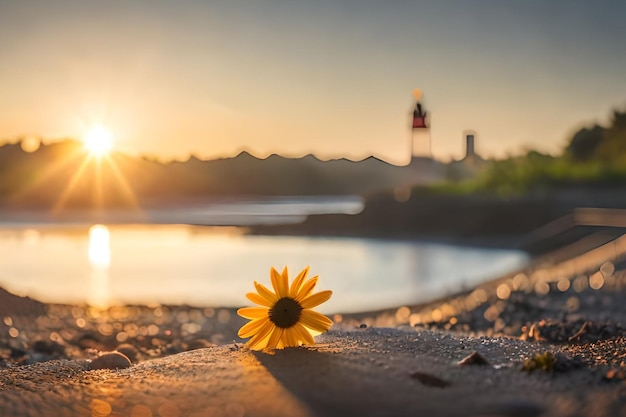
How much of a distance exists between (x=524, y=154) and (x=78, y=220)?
2860cm

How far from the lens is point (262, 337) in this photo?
2.54 metres

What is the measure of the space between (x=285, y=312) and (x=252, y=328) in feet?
0.47

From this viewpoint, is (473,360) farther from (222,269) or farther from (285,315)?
(222,269)

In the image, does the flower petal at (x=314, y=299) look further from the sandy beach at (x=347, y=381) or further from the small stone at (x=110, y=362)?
the small stone at (x=110, y=362)

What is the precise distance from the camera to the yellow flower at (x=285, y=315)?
254cm

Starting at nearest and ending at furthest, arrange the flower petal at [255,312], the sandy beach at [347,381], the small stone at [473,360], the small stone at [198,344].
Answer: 1. the sandy beach at [347,381]
2. the small stone at [473,360]
3. the flower petal at [255,312]
4. the small stone at [198,344]

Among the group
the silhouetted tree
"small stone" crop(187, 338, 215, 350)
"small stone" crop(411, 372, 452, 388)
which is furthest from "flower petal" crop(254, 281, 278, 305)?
the silhouetted tree

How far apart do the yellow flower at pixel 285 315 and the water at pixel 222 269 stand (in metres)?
3.99

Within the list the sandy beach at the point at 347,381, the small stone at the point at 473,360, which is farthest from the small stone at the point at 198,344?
the small stone at the point at 473,360

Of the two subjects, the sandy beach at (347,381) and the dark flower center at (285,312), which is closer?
the sandy beach at (347,381)

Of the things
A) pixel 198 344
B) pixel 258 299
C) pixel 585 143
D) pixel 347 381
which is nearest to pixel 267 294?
pixel 258 299

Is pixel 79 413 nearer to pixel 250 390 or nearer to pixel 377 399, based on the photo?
pixel 250 390

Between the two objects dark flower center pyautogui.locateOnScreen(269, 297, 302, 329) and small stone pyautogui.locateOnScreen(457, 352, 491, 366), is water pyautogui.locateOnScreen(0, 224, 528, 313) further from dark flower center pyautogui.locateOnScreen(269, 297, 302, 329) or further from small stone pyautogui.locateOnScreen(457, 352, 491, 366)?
small stone pyautogui.locateOnScreen(457, 352, 491, 366)

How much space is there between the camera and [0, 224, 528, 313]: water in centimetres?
1160
